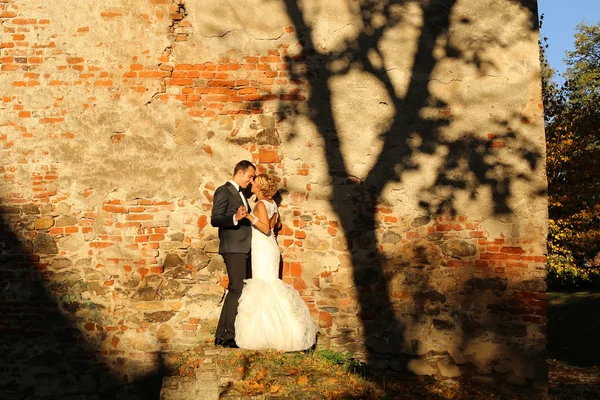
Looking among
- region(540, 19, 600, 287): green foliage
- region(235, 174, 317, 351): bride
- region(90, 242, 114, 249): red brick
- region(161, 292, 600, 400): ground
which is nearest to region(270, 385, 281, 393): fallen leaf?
region(161, 292, 600, 400): ground

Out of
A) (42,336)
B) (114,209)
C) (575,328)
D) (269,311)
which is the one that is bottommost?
(575,328)

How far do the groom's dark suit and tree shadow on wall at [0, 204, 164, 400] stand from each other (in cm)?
102

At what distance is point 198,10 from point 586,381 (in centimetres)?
735

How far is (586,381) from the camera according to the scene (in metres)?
8.73

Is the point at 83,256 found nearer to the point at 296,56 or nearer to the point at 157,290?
the point at 157,290

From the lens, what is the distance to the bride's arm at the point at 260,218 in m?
6.14

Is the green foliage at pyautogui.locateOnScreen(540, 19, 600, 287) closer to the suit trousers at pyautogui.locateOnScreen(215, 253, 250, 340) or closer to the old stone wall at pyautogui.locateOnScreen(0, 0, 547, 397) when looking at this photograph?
the old stone wall at pyautogui.locateOnScreen(0, 0, 547, 397)

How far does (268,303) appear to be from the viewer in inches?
236

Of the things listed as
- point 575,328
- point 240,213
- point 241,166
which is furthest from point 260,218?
point 575,328

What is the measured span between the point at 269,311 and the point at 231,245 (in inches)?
32.0

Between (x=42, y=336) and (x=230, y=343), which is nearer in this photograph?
(x=230, y=343)

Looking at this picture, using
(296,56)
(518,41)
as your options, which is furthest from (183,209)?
(518,41)

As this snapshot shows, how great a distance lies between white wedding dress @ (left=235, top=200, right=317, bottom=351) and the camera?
591 centimetres

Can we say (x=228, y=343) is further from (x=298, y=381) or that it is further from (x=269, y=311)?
(x=298, y=381)
